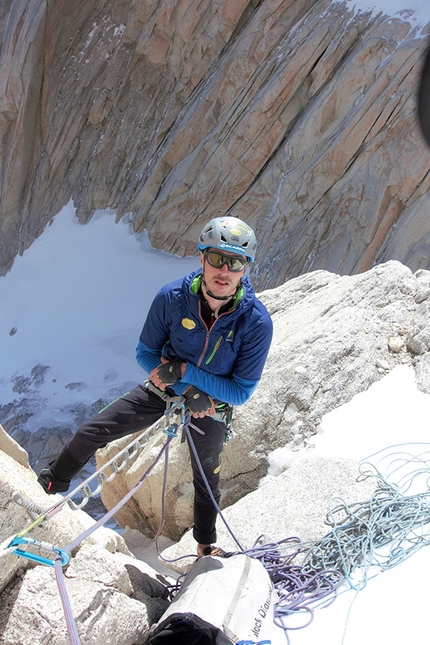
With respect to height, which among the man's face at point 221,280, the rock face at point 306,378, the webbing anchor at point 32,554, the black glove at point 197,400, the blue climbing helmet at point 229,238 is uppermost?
the blue climbing helmet at point 229,238

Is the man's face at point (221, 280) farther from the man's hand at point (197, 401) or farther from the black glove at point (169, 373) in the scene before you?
the man's hand at point (197, 401)

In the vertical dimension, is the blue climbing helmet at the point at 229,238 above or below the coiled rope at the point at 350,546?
above

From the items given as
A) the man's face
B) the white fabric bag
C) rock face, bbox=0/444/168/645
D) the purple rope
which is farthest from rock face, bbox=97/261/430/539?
the purple rope

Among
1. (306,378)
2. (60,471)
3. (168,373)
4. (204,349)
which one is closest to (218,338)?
(204,349)

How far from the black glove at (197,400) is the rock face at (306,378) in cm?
235

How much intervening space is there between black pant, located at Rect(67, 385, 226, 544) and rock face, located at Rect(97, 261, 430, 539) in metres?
1.79

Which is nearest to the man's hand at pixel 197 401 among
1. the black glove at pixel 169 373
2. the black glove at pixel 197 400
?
the black glove at pixel 197 400

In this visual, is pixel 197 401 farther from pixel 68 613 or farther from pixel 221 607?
pixel 68 613

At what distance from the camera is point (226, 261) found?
333 cm

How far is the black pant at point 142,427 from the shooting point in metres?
3.54

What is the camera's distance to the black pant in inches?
139

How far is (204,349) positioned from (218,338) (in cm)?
14

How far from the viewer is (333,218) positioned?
18344 millimetres

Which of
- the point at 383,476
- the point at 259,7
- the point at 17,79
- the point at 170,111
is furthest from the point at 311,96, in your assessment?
the point at 383,476
